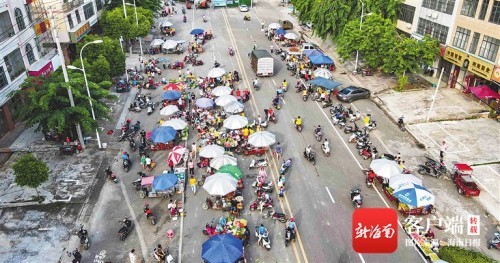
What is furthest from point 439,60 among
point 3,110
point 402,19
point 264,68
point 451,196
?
point 3,110

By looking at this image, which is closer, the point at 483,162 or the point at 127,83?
the point at 483,162

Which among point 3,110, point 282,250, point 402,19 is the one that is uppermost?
point 402,19

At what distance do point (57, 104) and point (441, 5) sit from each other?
38410 mm

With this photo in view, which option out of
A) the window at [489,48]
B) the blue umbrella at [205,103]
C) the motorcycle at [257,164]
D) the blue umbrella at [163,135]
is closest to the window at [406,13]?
the window at [489,48]

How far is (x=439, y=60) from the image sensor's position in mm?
44062

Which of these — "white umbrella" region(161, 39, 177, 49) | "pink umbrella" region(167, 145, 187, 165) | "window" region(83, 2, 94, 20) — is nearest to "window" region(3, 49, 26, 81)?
"window" region(83, 2, 94, 20)

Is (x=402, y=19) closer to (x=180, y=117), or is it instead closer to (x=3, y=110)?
(x=180, y=117)

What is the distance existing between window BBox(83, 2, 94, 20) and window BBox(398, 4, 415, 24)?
38.6 metres

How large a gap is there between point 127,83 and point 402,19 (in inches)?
1321

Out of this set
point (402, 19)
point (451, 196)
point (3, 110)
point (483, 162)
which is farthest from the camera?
point (402, 19)

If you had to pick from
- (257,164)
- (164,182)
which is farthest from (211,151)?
(164,182)

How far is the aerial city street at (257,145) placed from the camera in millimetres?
22844

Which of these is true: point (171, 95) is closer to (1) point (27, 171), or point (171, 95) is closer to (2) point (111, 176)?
(2) point (111, 176)

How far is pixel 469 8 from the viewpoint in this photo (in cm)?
3841
